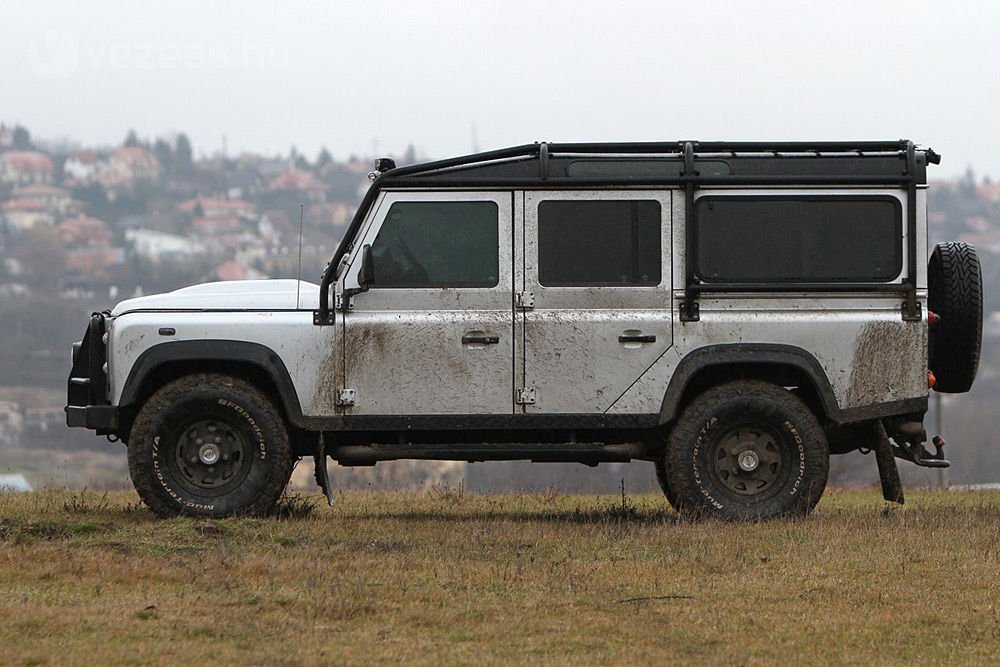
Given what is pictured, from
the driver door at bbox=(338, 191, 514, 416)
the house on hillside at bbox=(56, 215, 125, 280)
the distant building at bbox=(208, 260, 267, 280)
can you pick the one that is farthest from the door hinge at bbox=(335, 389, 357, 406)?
the house on hillside at bbox=(56, 215, 125, 280)

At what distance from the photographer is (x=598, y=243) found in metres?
10.5

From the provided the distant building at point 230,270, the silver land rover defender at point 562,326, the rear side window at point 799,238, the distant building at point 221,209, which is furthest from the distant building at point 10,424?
the distant building at point 221,209

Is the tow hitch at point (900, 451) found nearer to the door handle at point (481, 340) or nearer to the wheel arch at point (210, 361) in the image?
the door handle at point (481, 340)

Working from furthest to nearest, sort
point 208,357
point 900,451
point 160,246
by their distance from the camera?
point 160,246, point 900,451, point 208,357

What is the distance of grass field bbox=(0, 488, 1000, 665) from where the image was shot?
647cm

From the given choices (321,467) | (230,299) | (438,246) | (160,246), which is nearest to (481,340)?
(438,246)

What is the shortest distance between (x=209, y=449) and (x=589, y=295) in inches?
108

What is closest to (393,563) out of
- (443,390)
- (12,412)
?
(443,390)

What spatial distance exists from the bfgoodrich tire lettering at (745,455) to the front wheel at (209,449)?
2.68 metres

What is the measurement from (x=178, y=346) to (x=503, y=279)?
2197mm

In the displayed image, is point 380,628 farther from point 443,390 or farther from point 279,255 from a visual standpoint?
point 279,255

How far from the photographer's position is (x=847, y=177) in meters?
10.5

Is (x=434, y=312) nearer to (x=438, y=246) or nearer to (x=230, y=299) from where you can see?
(x=438, y=246)

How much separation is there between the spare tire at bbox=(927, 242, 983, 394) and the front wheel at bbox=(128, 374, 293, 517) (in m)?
4.55
